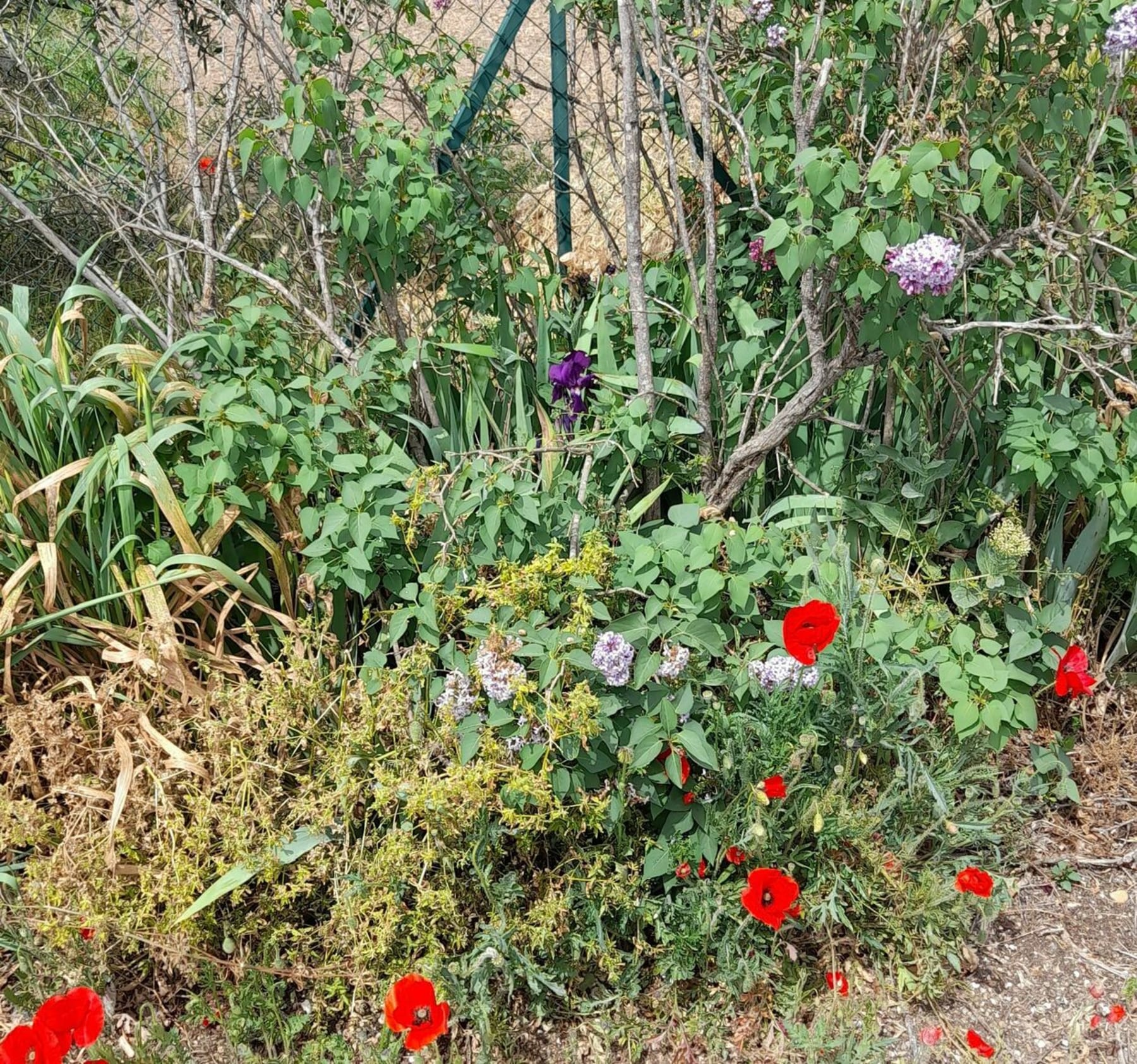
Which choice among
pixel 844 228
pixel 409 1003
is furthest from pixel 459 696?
pixel 844 228

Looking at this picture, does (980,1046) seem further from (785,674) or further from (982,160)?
(982,160)

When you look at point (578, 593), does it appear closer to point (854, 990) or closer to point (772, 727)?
point (772, 727)

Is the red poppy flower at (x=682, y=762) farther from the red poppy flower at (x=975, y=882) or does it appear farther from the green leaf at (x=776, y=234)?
the green leaf at (x=776, y=234)

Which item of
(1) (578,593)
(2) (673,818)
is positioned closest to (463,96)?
(1) (578,593)

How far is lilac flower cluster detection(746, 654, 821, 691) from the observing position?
75.9 inches

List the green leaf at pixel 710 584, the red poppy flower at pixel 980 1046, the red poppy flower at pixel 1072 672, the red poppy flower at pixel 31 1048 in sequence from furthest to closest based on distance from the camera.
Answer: the red poppy flower at pixel 1072 672, the green leaf at pixel 710 584, the red poppy flower at pixel 980 1046, the red poppy flower at pixel 31 1048

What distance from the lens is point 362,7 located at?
254cm

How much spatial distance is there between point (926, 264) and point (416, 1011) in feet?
4.77

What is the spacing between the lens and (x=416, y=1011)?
1.61 metres

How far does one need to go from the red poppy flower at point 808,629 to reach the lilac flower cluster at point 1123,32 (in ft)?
3.50

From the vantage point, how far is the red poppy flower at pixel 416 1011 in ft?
5.24

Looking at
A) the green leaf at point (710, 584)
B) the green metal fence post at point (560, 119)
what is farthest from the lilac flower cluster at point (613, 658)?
the green metal fence post at point (560, 119)

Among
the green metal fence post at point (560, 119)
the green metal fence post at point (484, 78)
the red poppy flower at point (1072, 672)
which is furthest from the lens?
the green metal fence post at point (560, 119)

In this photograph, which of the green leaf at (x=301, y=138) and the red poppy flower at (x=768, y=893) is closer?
the red poppy flower at (x=768, y=893)
